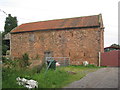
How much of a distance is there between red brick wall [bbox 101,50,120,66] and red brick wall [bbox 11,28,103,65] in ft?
3.08

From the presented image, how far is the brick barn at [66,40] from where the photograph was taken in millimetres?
23562

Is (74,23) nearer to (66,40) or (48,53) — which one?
(66,40)

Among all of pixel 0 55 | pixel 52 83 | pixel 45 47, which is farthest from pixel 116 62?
pixel 0 55

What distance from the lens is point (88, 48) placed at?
77.8 ft

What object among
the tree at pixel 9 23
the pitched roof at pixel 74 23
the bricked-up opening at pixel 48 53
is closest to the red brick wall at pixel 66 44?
the bricked-up opening at pixel 48 53

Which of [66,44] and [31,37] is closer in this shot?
[66,44]

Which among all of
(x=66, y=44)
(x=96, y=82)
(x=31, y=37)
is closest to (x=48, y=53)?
(x=66, y=44)

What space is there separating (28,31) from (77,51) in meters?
9.46

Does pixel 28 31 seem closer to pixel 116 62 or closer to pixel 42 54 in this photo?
pixel 42 54

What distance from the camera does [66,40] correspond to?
83.2 ft

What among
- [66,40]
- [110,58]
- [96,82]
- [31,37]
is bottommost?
[96,82]

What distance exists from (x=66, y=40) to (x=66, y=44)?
606 mm

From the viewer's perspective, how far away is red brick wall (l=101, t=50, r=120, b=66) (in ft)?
73.9

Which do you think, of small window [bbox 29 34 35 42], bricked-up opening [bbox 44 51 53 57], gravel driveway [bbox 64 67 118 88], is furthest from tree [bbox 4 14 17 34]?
gravel driveway [bbox 64 67 118 88]
